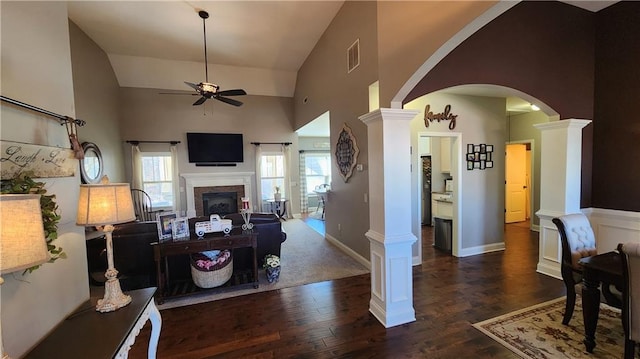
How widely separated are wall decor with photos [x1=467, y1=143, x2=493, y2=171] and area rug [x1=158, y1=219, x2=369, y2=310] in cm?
255

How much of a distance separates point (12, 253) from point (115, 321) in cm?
77

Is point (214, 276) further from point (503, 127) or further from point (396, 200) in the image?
point (503, 127)

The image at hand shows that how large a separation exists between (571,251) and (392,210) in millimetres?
1654

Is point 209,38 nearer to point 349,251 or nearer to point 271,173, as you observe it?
point 271,173

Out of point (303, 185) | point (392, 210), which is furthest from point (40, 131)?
point (303, 185)

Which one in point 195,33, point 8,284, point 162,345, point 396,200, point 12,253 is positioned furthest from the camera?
point 195,33

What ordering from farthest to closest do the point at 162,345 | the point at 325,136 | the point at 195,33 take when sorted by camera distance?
1. the point at 325,136
2. the point at 195,33
3. the point at 162,345

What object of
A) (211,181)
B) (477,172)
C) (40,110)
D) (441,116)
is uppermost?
(441,116)

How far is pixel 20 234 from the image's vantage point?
2.96 ft

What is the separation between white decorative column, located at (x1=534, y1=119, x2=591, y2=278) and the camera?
3.36m

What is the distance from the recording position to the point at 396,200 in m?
2.50

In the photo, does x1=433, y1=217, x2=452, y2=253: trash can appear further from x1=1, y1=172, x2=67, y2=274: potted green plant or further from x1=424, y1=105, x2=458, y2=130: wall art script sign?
x1=1, y1=172, x2=67, y2=274: potted green plant

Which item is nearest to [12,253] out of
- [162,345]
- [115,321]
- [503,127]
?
[115,321]

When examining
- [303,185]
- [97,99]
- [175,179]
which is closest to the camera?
[97,99]
